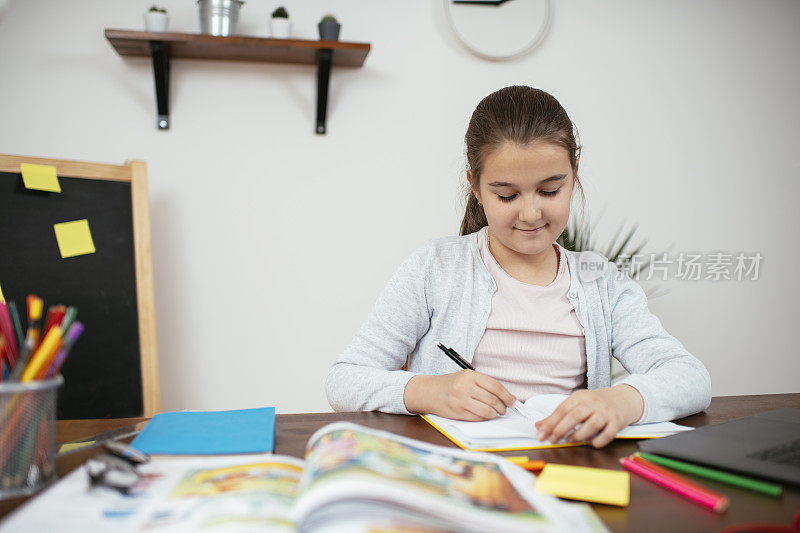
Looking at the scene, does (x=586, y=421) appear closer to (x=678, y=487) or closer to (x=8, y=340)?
(x=678, y=487)

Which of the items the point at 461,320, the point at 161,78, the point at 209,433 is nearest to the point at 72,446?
the point at 209,433

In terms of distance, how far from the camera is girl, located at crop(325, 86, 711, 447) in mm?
1015

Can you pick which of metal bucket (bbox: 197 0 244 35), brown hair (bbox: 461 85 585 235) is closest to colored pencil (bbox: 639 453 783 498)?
brown hair (bbox: 461 85 585 235)

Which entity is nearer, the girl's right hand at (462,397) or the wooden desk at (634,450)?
the wooden desk at (634,450)

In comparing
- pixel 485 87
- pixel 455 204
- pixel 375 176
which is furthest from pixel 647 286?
pixel 375 176

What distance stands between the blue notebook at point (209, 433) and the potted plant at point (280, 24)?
128cm

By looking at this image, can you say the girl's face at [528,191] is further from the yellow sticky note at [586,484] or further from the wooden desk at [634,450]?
the yellow sticky note at [586,484]

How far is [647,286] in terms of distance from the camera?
208 cm

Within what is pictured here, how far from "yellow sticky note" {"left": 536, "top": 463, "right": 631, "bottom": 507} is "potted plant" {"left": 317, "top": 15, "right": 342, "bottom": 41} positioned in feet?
4.91

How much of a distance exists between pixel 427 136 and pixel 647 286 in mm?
913

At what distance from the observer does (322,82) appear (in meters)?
1.81

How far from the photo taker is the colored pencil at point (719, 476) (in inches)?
21.8

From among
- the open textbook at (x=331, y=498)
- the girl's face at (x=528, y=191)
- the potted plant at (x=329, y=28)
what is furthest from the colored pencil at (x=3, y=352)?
the potted plant at (x=329, y=28)

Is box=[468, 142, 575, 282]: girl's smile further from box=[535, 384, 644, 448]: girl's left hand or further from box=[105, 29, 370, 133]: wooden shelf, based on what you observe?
box=[105, 29, 370, 133]: wooden shelf
